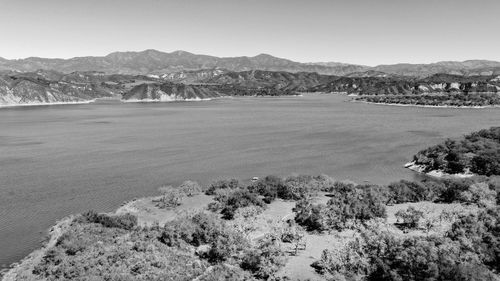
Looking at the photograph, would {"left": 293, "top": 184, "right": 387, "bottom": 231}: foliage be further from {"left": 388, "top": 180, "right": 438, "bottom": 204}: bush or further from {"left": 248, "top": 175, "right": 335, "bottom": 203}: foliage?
{"left": 248, "top": 175, "right": 335, "bottom": 203}: foliage

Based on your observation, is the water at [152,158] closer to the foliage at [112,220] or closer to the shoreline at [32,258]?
the shoreline at [32,258]

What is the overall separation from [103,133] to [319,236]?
8646cm

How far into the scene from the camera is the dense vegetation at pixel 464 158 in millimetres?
56562

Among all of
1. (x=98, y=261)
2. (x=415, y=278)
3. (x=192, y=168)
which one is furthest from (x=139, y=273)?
(x=192, y=168)

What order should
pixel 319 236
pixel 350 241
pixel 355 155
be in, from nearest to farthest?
pixel 350 241 → pixel 319 236 → pixel 355 155

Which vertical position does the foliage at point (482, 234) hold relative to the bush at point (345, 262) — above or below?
above

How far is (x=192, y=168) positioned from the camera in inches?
2525

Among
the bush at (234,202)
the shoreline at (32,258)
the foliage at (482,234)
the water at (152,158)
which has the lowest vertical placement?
the water at (152,158)

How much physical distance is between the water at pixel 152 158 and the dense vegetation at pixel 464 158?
4305 mm

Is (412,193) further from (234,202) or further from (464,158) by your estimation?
(464,158)

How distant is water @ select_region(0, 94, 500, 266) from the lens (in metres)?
45.4

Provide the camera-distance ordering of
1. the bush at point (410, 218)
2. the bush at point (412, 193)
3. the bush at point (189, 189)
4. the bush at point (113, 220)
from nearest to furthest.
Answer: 1. the bush at point (410, 218)
2. the bush at point (113, 220)
3. the bush at point (412, 193)
4. the bush at point (189, 189)

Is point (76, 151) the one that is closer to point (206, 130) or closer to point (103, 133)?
point (103, 133)

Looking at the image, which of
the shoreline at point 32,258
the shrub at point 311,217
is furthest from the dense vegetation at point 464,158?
the shoreline at point 32,258
